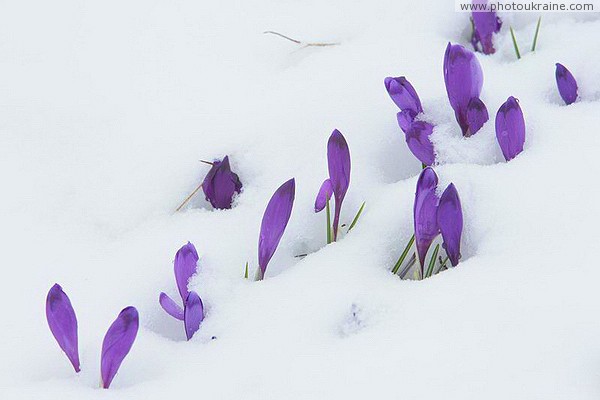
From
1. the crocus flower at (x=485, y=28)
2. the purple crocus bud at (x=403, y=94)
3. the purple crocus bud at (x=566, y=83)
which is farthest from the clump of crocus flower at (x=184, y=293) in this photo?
the crocus flower at (x=485, y=28)

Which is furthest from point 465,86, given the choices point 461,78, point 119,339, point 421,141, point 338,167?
point 119,339

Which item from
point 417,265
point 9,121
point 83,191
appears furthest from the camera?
point 9,121

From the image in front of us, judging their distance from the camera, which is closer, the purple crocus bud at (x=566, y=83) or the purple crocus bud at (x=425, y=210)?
the purple crocus bud at (x=425, y=210)

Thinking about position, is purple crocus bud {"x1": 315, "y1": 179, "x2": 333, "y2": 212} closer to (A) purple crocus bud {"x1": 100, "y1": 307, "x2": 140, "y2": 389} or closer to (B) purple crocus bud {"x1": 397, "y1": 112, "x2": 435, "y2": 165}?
(B) purple crocus bud {"x1": 397, "y1": 112, "x2": 435, "y2": 165}

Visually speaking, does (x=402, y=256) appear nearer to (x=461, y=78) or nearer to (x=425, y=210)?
(x=425, y=210)

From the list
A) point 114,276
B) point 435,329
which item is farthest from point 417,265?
point 114,276

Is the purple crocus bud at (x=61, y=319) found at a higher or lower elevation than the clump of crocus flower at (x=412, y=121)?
lower

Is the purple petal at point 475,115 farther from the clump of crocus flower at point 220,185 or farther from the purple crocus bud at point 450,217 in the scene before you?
the clump of crocus flower at point 220,185

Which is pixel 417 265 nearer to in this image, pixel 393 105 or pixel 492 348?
pixel 492 348
